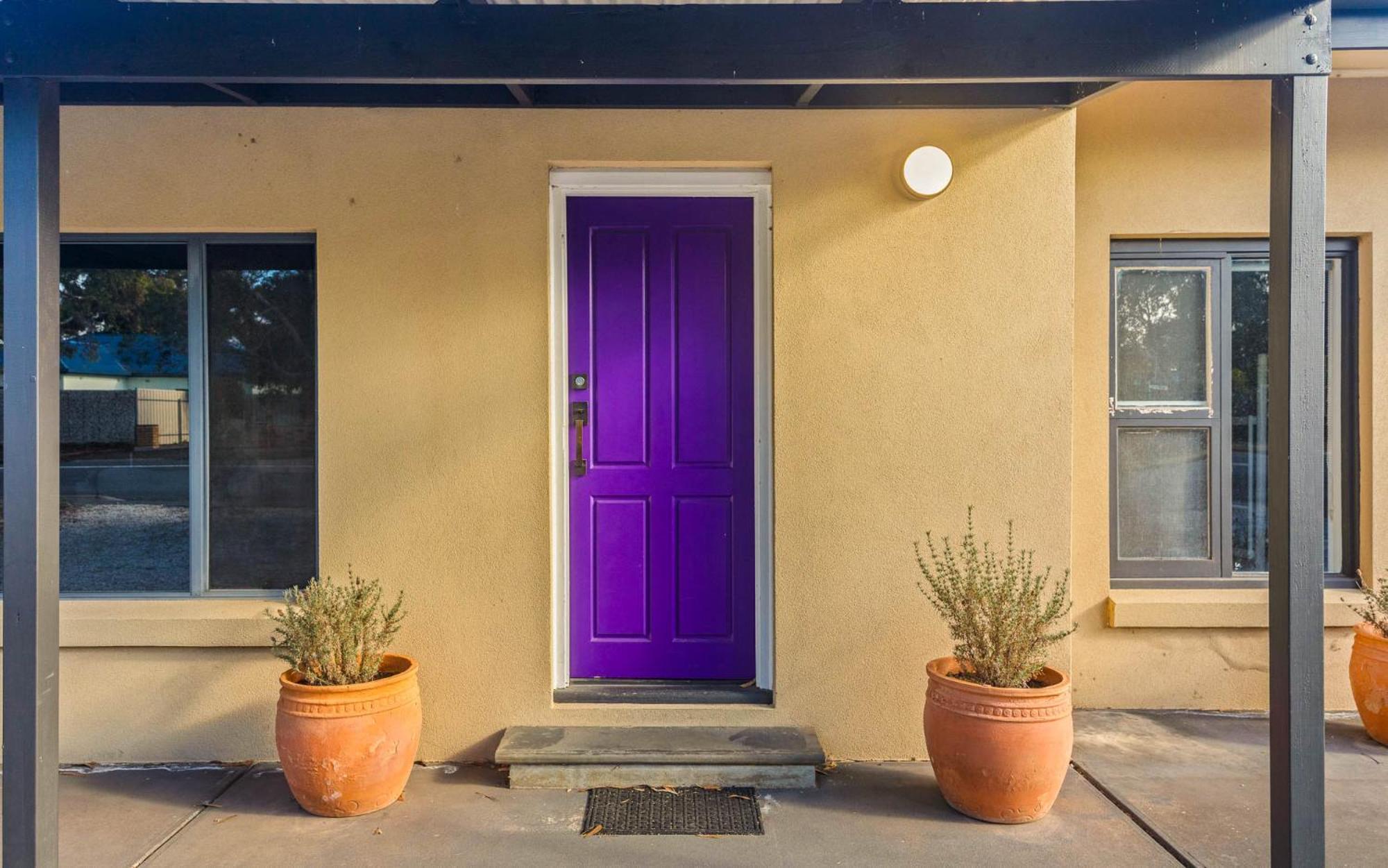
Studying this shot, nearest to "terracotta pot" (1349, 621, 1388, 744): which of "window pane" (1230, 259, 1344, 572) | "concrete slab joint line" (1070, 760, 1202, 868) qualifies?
"window pane" (1230, 259, 1344, 572)

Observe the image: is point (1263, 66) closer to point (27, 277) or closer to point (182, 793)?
point (27, 277)

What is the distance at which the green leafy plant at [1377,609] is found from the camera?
12.1 feet

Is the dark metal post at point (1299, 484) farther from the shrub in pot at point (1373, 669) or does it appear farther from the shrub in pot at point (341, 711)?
the shrub in pot at point (341, 711)

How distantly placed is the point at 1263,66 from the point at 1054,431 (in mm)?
1524

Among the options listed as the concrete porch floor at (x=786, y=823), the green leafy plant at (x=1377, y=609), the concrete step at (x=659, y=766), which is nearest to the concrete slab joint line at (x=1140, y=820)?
the concrete porch floor at (x=786, y=823)

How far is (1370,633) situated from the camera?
3.70 m

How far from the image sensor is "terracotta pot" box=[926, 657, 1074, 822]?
298cm

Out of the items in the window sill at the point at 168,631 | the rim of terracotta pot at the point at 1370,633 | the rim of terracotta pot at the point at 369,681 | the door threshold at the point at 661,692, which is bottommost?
the door threshold at the point at 661,692

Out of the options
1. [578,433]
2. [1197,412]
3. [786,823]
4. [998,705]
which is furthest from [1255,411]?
[578,433]

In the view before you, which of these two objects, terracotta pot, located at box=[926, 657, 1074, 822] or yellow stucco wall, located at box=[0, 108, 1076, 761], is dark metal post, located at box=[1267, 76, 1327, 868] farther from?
yellow stucco wall, located at box=[0, 108, 1076, 761]

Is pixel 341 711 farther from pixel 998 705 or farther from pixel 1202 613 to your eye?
pixel 1202 613

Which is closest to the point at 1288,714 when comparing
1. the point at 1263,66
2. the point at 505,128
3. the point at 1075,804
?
the point at 1075,804

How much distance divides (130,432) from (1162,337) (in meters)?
4.65

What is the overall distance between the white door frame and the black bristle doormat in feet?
1.82
